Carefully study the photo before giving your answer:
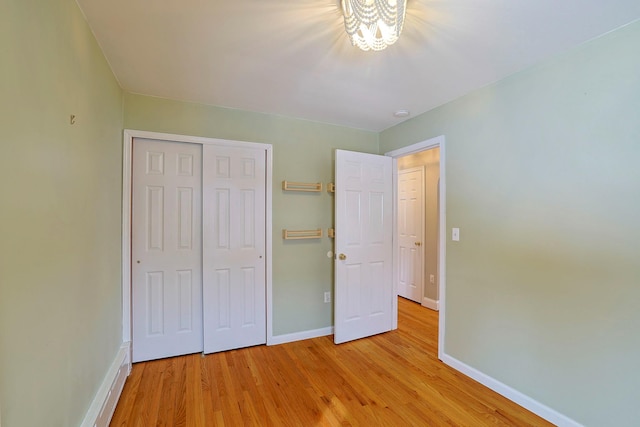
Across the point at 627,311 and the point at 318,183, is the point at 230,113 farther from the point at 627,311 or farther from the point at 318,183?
the point at 627,311

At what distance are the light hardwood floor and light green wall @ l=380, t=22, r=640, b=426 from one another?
33 cm

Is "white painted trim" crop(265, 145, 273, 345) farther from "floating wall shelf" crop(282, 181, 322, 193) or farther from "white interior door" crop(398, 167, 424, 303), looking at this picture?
"white interior door" crop(398, 167, 424, 303)

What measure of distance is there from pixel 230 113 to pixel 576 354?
10.5 ft

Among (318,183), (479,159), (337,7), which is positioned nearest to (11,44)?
(337,7)

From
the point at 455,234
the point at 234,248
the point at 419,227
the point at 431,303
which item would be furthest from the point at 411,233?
the point at 234,248

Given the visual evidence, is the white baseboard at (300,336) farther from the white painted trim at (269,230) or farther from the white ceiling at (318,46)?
the white ceiling at (318,46)

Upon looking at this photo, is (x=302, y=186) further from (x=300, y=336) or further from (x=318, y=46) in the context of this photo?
(x=300, y=336)

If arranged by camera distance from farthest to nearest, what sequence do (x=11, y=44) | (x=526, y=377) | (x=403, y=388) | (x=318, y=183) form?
1. (x=318, y=183)
2. (x=403, y=388)
3. (x=526, y=377)
4. (x=11, y=44)

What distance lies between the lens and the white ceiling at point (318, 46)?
139cm

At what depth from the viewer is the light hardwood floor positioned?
1.80m

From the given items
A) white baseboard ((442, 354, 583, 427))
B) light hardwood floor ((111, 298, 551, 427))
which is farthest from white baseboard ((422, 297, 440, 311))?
white baseboard ((442, 354, 583, 427))

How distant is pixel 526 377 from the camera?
1.92 meters

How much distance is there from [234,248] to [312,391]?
1.41m

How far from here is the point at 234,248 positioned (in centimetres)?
270
